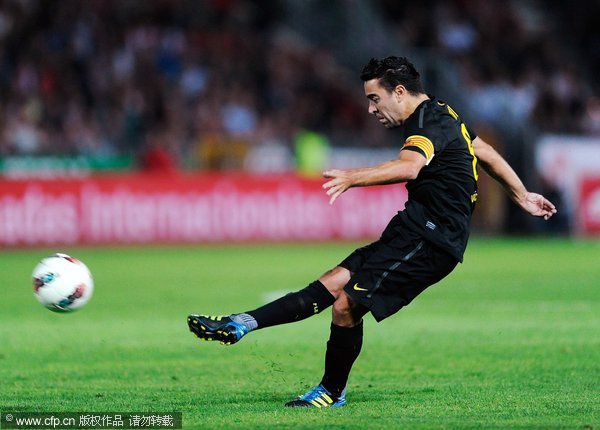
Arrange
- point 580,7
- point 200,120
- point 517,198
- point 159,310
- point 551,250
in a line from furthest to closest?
1. point 580,7
2. point 200,120
3. point 551,250
4. point 159,310
5. point 517,198

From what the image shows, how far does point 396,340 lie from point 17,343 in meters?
3.42

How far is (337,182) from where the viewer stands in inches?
260

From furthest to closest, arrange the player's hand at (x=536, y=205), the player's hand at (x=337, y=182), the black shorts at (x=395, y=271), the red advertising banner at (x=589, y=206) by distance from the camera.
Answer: the red advertising banner at (x=589, y=206) < the player's hand at (x=536, y=205) < the black shorts at (x=395, y=271) < the player's hand at (x=337, y=182)

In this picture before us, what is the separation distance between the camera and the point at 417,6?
30938 mm

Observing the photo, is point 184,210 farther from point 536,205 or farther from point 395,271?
point 395,271

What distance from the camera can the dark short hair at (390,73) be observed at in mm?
7305

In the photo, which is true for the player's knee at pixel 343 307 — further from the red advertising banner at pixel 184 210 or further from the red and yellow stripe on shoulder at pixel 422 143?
the red advertising banner at pixel 184 210

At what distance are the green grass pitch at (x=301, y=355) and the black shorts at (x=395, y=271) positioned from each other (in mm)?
649

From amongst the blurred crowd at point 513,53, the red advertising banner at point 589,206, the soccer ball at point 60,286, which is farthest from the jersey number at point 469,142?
the blurred crowd at point 513,53

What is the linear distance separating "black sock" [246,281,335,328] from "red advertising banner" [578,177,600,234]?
19822 mm

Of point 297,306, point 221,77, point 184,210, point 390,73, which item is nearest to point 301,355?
point 297,306

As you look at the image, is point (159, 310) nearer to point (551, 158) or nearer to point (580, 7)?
point (551, 158)

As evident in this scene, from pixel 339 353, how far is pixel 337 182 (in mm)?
1252

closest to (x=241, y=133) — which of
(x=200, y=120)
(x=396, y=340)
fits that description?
(x=200, y=120)
